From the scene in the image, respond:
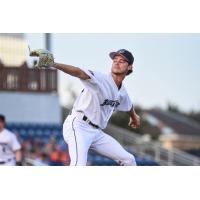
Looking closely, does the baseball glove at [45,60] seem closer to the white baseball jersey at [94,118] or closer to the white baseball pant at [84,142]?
the white baseball jersey at [94,118]

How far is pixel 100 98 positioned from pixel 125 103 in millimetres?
447

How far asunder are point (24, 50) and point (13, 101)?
2.14 meters

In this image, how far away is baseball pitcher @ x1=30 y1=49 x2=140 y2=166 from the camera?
321 inches

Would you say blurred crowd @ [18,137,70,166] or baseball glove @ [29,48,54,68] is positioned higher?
baseball glove @ [29,48,54,68]

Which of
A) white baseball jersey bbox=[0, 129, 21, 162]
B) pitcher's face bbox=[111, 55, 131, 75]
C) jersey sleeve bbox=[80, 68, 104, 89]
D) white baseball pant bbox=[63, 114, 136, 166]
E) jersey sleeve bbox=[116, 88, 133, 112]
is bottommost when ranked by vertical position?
white baseball jersey bbox=[0, 129, 21, 162]

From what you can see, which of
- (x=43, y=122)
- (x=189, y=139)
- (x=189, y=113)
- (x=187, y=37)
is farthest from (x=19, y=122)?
(x=189, y=113)

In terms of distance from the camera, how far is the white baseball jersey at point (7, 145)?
35.5 ft

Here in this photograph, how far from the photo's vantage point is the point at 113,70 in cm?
837

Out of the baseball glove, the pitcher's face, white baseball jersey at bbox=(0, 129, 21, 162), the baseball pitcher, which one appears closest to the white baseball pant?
the baseball pitcher

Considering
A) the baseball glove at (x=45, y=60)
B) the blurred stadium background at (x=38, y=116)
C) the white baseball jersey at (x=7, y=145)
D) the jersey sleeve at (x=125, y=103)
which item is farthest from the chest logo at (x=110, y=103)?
the blurred stadium background at (x=38, y=116)

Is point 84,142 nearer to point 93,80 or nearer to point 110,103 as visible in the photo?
point 110,103

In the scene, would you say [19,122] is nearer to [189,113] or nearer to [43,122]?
[43,122]

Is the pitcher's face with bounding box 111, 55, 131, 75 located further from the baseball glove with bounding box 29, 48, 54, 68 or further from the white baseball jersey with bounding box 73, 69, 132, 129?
the baseball glove with bounding box 29, 48, 54, 68

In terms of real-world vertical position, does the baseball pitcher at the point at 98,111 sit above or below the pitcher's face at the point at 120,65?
below
